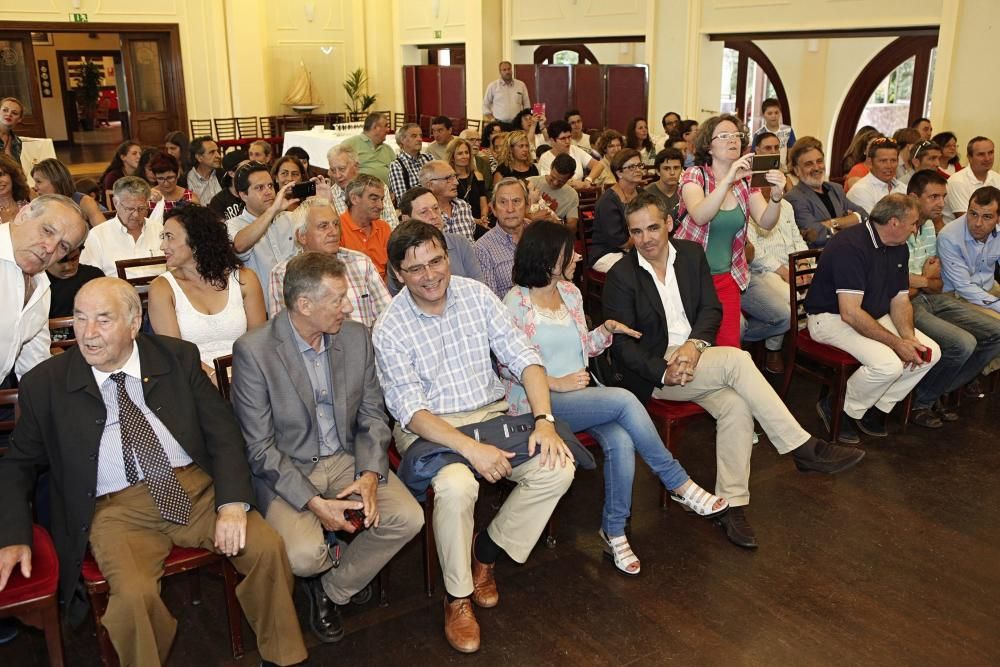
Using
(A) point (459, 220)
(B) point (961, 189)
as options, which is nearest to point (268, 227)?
(A) point (459, 220)

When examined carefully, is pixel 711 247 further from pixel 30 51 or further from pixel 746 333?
Result: pixel 30 51

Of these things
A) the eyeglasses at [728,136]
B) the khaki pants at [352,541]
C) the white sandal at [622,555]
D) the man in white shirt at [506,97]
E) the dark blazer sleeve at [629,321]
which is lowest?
the white sandal at [622,555]

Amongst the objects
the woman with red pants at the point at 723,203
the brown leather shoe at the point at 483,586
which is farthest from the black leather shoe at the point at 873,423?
the brown leather shoe at the point at 483,586

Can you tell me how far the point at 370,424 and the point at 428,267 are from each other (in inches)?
22.3

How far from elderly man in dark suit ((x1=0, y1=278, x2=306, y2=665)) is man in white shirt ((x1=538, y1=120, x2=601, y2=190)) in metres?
4.94

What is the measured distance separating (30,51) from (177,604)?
473 inches

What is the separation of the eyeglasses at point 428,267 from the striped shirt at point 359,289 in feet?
2.73

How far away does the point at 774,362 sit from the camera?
16.8 ft

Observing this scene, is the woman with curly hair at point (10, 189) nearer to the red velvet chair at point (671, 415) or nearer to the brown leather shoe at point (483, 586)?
the brown leather shoe at point (483, 586)

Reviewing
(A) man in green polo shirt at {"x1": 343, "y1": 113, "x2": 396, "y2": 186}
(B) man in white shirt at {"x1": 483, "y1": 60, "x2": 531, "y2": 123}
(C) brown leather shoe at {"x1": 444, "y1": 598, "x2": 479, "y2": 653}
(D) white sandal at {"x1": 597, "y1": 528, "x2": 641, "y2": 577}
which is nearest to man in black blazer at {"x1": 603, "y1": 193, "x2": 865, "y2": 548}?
(D) white sandal at {"x1": 597, "y1": 528, "x2": 641, "y2": 577}

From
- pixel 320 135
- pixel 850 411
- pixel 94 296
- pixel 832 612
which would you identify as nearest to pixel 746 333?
pixel 850 411

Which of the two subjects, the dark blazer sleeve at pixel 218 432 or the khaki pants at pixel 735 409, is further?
the khaki pants at pixel 735 409

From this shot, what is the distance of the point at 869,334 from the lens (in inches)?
160

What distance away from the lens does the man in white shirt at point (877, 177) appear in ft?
18.2
